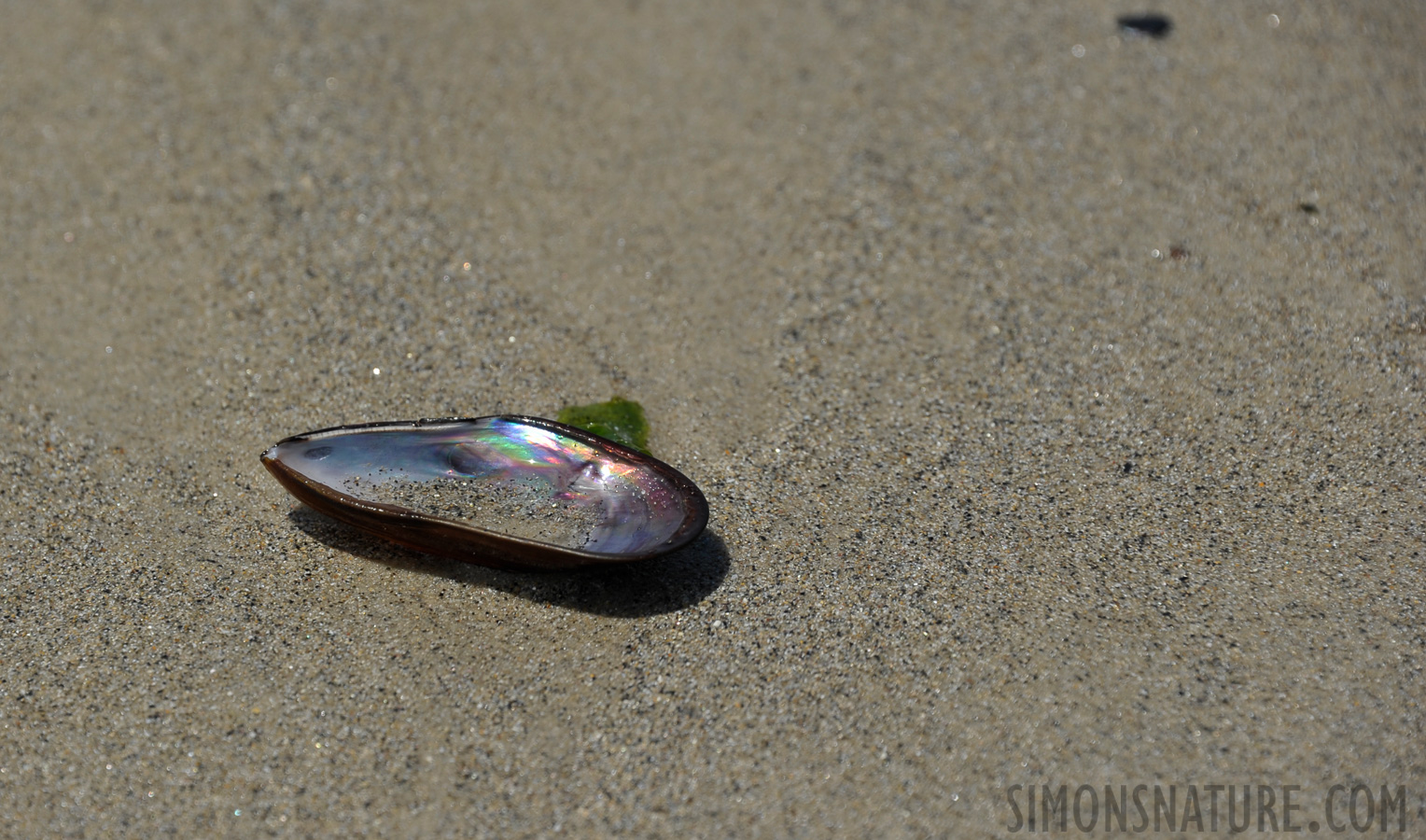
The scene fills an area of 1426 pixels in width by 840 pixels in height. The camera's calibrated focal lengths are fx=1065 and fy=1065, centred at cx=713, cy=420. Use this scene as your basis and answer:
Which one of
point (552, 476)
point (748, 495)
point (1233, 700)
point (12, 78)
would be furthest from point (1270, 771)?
point (12, 78)

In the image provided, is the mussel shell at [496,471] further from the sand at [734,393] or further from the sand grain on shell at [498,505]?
the sand at [734,393]

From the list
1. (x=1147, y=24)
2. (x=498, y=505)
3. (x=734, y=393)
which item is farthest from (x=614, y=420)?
(x=1147, y=24)

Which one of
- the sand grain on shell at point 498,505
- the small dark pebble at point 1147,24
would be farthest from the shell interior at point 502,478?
the small dark pebble at point 1147,24

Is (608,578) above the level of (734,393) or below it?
below

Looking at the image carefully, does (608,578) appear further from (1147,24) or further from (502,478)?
(1147,24)

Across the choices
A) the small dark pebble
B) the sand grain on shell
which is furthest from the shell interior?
the small dark pebble

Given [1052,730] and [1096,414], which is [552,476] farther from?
[1096,414]
